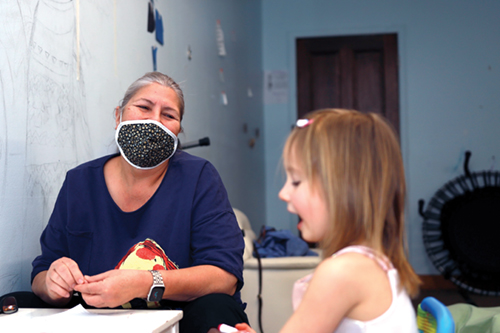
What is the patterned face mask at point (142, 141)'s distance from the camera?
4.03 ft

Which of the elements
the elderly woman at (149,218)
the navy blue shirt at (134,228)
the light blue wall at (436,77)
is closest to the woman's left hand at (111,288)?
the elderly woman at (149,218)

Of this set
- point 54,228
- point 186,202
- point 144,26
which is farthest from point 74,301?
point 144,26

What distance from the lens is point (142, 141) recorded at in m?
1.23

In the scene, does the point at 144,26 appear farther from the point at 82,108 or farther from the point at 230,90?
the point at 230,90

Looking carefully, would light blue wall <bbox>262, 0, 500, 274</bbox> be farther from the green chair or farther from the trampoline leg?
the green chair

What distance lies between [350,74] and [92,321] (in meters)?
4.10

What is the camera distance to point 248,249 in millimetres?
2441

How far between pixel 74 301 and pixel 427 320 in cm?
82

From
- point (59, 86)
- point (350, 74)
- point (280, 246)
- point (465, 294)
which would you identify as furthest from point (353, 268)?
point (350, 74)

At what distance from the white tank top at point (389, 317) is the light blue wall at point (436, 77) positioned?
349 centimetres

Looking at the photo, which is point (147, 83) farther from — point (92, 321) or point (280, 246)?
point (280, 246)

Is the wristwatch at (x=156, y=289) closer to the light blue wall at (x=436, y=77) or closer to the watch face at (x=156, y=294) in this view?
the watch face at (x=156, y=294)

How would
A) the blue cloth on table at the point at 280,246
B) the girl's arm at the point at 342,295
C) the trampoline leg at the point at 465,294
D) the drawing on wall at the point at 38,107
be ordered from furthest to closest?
1. the trampoline leg at the point at 465,294
2. the blue cloth on table at the point at 280,246
3. the drawing on wall at the point at 38,107
4. the girl's arm at the point at 342,295

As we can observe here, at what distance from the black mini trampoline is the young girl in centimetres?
326
